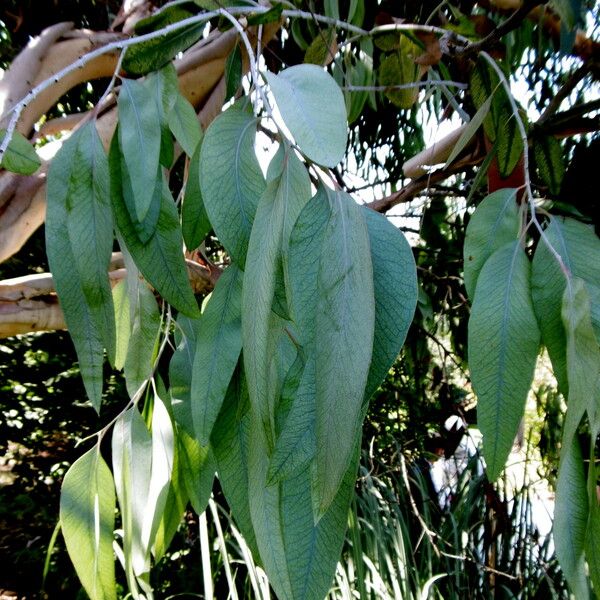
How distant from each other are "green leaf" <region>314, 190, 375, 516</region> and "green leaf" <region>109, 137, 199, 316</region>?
0.14 m

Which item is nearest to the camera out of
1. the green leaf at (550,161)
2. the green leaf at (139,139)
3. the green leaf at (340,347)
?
the green leaf at (340,347)

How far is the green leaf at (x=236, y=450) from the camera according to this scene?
350mm

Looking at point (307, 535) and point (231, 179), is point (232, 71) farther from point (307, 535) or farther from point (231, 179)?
point (307, 535)

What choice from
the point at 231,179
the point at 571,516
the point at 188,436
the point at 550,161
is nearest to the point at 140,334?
the point at 188,436

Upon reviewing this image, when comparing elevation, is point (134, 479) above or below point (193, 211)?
below

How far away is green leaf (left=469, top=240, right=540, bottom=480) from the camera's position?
293mm

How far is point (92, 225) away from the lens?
330mm

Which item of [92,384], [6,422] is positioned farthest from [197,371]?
[6,422]

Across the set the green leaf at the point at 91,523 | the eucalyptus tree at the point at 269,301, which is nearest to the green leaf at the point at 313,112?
the eucalyptus tree at the point at 269,301

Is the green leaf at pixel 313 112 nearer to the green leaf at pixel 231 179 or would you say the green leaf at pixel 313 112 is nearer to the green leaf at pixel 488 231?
the green leaf at pixel 231 179

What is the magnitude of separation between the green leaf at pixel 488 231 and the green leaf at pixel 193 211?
0.52ft

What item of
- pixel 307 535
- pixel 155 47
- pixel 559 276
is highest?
pixel 155 47

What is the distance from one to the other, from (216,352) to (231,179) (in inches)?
4.2

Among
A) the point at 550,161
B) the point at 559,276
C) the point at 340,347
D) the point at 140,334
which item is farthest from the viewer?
the point at 550,161
